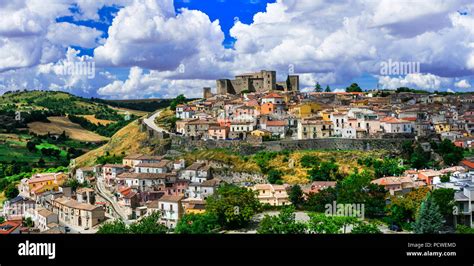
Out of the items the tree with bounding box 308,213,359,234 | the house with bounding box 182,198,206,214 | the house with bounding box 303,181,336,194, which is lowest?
the house with bounding box 182,198,206,214

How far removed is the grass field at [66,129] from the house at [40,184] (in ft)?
71.2

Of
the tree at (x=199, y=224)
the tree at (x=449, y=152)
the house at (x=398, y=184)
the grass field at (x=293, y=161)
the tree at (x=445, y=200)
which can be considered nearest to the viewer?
the tree at (x=199, y=224)

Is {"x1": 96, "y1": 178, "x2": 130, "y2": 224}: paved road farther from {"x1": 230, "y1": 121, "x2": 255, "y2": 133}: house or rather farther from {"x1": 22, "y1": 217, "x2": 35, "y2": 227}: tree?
{"x1": 230, "y1": 121, "x2": 255, "y2": 133}: house

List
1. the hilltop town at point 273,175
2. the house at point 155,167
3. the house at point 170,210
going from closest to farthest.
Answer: the hilltop town at point 273,175
the house at point 170,210
the house at point 155,167

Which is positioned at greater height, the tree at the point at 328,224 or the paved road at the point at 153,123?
the paved road at the point at 153,123

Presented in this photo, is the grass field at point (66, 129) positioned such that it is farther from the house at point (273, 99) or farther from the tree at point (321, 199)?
the tree at point (321, 199)

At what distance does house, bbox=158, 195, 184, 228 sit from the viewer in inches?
769

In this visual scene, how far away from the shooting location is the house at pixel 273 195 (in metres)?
20.3

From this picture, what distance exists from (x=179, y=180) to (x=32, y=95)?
2671 inches

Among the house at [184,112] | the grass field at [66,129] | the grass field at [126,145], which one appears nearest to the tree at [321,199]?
the grass field at [126,145]

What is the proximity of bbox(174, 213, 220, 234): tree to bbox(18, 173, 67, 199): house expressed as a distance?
1258cm

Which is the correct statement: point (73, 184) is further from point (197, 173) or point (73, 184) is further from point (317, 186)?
point (317, 186)

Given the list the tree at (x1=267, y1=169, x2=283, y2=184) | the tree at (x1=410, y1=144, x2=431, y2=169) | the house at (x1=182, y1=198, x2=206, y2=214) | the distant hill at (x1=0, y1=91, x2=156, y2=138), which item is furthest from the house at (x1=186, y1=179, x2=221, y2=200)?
the distant hill at (x1=0, y1=91, x2=156, y2=138)
